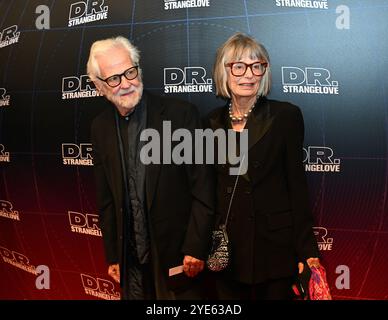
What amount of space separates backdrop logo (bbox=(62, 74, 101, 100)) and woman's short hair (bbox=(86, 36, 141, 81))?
15cm

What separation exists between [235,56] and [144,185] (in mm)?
937

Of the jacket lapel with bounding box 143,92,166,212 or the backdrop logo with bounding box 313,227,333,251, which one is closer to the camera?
A: the jacket lapel with bounding box 143,92,166,212

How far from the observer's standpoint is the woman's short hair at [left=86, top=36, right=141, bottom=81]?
235 cm

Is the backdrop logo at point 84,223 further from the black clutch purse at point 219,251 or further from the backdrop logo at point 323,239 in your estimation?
the backdrop logo at point 323,239

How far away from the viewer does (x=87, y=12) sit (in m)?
2.61

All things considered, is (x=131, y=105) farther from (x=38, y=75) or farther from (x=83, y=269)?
(x=83, y=269)

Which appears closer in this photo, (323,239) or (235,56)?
(235,56)

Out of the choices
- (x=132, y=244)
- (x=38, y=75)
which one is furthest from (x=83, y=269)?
(x=38, y=75)

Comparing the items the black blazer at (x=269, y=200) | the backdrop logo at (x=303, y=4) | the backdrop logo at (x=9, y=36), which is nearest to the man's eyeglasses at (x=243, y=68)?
the black blazer at (x=269, y=200)

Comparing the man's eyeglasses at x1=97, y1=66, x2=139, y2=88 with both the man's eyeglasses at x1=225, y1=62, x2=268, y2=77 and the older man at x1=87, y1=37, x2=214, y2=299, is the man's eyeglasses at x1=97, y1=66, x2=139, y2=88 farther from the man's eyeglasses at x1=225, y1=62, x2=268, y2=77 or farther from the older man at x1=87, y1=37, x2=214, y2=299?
the man's eyeglasses at x1=225, y1=62, x2=268, y2=77

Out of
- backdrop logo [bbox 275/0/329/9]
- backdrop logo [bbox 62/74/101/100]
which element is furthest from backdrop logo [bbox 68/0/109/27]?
backdrop logo [bbox 275/0/329/9]

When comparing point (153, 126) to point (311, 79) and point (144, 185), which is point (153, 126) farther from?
point (311, 79)

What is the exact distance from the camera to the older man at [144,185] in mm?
2320

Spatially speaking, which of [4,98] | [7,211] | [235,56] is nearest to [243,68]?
[235,56]
